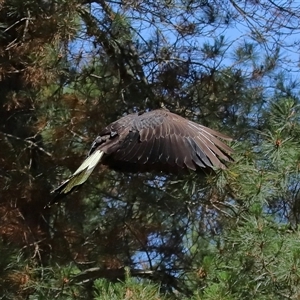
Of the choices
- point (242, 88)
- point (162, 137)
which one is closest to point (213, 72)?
point (242, 88)

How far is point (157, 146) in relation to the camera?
2906mm

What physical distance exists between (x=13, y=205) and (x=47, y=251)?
0.88 feet

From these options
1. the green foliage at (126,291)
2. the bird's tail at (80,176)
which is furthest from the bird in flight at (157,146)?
the green foliage at (126,291)

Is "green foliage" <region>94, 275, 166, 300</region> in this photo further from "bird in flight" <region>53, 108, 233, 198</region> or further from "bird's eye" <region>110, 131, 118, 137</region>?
"bird's eye" <region>110, 131, 118, 137</region>

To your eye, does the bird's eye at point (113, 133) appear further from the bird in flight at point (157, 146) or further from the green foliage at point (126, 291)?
the green foliage at point (126, 291)

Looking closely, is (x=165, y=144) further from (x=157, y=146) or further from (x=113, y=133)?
(x=113, y=133)

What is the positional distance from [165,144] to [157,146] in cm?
3

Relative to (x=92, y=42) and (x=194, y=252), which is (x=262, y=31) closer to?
(x=92, y=42)

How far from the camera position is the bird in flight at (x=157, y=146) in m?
2.83

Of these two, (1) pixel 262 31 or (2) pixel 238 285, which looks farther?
(1) pixel 262 31

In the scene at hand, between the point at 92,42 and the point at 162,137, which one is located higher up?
the point at 92,42

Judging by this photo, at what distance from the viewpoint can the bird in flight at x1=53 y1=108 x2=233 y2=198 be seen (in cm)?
283

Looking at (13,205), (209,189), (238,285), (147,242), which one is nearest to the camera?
(238,285)

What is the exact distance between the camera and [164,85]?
371 cm
